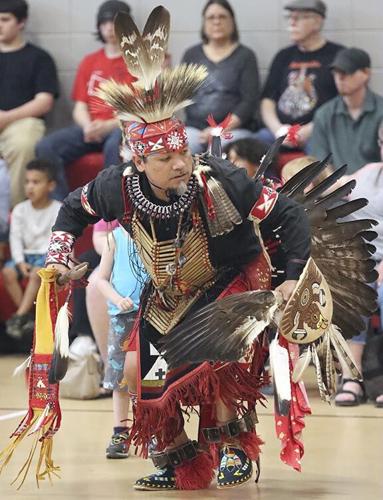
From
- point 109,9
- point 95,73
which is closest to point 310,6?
point 109,9

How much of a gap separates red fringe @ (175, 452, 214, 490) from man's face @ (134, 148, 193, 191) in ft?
2.85

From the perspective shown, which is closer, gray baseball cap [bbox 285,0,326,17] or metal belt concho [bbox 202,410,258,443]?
metal belt concho [bbox 202,410,258,443]

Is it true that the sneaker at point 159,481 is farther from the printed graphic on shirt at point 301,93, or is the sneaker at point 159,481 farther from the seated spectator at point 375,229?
the printed graphic on shirt at point 301,93

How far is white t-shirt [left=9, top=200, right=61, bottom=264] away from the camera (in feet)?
22.6

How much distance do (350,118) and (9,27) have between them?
7.02 feet

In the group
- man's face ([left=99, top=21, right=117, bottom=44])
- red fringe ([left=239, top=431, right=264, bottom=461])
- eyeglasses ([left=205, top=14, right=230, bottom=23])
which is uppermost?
eyeglasses ([left=205, top=14, right=230, bottom=23])

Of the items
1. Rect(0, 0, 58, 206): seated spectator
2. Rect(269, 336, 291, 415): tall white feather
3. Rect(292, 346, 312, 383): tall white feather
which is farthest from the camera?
Rect(0, 0, 58, 206): seated spectator

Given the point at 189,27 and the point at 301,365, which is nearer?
the point at 301,365

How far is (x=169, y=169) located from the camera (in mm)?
3752

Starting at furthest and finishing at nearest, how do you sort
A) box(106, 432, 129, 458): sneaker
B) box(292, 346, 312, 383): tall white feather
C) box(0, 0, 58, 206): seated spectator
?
box(0, 0, 58, 206): seated spectator, box(106, 432, 129, 458): sneaker, box(292, 346, 312, 383): tall white feather

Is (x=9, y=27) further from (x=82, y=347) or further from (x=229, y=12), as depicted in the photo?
(x=82, y=347)

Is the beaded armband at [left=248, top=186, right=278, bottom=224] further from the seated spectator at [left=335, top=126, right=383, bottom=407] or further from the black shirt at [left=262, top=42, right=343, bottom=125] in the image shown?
the black shirt at [left=262, top=42, right=343, bottom=125]

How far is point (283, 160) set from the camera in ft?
22.4

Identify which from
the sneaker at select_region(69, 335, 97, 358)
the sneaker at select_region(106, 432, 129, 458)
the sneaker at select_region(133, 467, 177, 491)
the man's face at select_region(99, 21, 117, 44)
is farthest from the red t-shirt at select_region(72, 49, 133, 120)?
the sneaker at select_region(133, 467, 177, 491)
